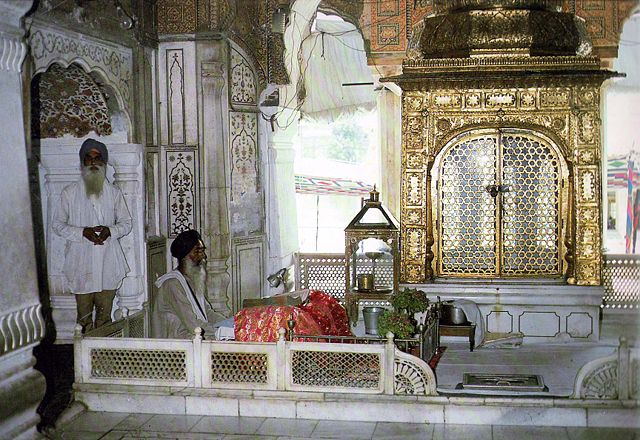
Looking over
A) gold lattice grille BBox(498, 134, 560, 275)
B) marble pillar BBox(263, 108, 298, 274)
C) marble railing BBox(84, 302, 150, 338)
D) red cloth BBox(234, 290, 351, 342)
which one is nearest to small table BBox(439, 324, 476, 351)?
gold lattice grille BBox(498, 134, 560, 275)

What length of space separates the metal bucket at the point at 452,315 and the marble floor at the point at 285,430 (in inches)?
87.5

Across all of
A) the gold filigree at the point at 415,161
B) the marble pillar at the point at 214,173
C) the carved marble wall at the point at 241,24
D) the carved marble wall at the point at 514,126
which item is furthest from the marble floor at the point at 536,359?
the carved marble wall at the point at 241,24

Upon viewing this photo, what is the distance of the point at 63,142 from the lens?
9078 millimetres

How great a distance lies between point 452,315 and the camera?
8523 millimetres

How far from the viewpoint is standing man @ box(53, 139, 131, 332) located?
27.6ft

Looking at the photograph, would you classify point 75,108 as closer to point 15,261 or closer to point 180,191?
point 180,191

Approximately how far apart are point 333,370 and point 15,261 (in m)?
2.49

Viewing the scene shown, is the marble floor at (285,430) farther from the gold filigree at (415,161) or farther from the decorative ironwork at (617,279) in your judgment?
the decorative ironwork at (617,279)

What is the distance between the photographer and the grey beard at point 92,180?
28.1 feet

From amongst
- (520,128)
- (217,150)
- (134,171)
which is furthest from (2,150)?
(520,128)

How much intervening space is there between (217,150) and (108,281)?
215cm

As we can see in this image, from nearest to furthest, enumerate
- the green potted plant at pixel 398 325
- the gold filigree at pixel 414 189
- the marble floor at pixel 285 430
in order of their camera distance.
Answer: the marble floor at pixel 285 430 → the green potted plant at pixel 398 325 → the gold filigree at pixel 414 189

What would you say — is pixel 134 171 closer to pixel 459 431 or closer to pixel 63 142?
pixel 63 142

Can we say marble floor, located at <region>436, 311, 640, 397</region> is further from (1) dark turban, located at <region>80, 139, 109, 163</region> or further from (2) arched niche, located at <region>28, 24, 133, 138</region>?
(2) arched niche, located at <region>28, 24, 133, 138</region>
